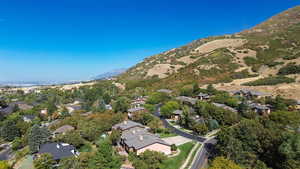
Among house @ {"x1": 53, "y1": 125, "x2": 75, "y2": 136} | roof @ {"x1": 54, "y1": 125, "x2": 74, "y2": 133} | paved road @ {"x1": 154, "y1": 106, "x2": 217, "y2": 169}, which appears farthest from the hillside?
house @ {"x1": 53, "y1": 125, "x2": 75, "y2": 136}

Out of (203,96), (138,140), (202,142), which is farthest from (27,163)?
(203,96)

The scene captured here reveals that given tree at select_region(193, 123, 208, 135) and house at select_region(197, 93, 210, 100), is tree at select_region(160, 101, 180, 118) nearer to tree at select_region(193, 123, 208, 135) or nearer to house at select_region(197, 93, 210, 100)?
tree at select_region(193, 123, 208, 135)

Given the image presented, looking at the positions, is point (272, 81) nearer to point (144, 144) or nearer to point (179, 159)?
point (179, 159)

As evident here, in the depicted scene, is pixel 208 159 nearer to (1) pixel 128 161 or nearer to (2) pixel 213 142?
(2) pixel 213 142

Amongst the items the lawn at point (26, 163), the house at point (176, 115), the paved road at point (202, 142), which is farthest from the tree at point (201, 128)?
the lawn at point (26, 163)

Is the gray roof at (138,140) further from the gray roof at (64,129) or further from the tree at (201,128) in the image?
the gray roof at (64,129)
